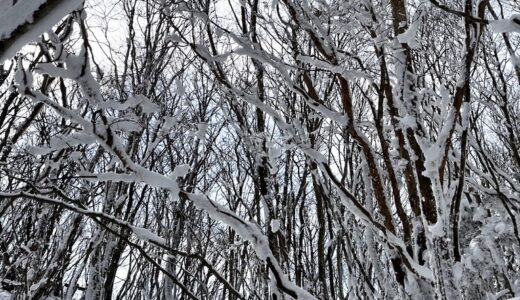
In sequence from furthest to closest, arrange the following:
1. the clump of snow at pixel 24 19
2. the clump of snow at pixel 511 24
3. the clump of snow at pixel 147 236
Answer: the clump of snow at pixel 147 236, the clump of snow at pixel 511 24, the clump of snow at pixel 24 19

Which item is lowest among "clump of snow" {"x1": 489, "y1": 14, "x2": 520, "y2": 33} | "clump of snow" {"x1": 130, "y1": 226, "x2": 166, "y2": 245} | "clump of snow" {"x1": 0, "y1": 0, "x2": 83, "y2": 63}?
"clump of snow" {"x1": 0, "y1": 0, "x2": 83, "y2": 63}

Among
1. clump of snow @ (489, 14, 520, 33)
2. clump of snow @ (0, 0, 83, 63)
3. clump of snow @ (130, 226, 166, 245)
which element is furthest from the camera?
clump of snow @ (130, 226, 166, 245)

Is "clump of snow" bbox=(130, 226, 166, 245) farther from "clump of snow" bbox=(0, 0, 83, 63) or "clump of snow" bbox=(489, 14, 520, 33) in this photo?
"clump of snow" bbox=(489, 14, 520, 33)

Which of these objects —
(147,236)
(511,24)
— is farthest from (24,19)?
(511,24)

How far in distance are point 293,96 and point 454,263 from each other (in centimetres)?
283

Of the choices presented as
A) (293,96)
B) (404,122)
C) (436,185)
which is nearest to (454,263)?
(436,185)

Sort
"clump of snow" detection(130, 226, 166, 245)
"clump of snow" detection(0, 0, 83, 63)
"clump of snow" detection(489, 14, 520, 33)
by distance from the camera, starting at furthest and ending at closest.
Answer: "clump of snow" detection(130, 226, 166, 245), "clump of snow" detection(489, 14, 520, 33), "clump of snow" detection(0, 0, 83, 63)

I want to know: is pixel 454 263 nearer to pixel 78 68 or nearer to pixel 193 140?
pixel 78 68

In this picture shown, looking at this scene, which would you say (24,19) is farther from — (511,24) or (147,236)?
(511,24)

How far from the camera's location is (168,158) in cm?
777

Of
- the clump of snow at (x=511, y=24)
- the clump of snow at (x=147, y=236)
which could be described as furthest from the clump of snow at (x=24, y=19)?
the clump of snow at (x=511, y=24)

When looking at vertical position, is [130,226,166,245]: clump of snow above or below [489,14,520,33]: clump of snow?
below

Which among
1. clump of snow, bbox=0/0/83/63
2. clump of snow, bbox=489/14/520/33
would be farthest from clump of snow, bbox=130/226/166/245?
clump of snow, bbox=489/14/520/33

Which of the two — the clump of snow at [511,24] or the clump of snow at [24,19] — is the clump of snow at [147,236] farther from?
the clump of snow at [511,24]
